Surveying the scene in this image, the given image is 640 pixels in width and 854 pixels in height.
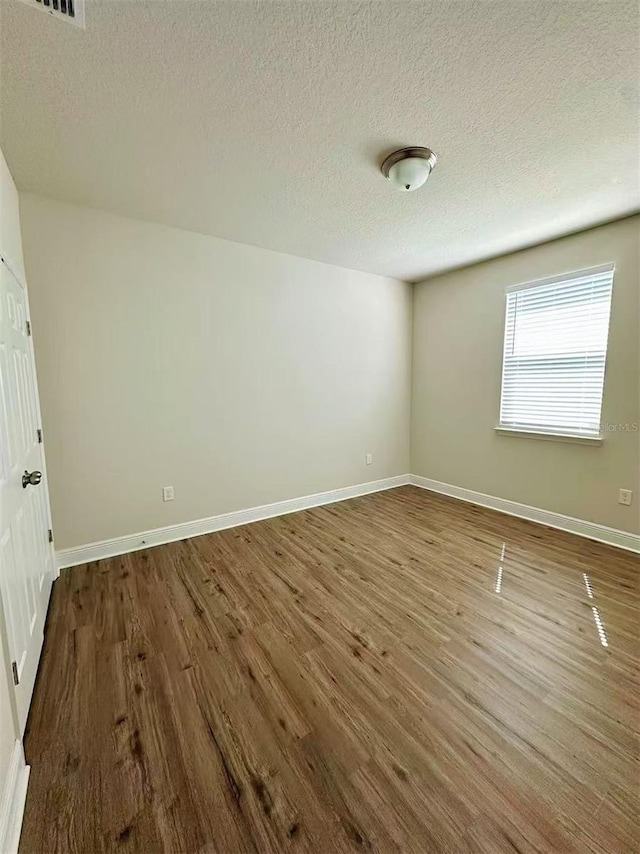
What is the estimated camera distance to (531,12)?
1.20 m

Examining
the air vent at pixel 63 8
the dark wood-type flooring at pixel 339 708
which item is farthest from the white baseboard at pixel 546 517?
the air vent at pixel 63 8

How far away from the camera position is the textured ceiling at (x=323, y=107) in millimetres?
1230

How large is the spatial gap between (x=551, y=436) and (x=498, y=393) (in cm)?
66

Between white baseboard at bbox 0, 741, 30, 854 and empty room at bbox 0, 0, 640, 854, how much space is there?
1 centimetres

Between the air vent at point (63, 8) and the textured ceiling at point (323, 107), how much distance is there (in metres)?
0.03

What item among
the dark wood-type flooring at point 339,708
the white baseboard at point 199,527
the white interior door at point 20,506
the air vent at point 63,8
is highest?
the air vent at point 63,8

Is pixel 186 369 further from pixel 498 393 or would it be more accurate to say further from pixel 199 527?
pixel 498 393

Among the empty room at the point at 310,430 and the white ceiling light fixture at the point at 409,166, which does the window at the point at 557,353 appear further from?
the white ceiling light fixture at the point at 409,166

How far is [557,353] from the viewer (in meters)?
3.14

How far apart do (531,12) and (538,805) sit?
2645 millimetres

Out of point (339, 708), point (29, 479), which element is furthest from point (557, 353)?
point (29, 479)

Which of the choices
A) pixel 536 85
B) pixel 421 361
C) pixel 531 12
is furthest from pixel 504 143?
pixel 421 361

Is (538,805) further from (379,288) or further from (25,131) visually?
(379,288)

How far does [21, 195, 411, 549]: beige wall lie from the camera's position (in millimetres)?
2516
